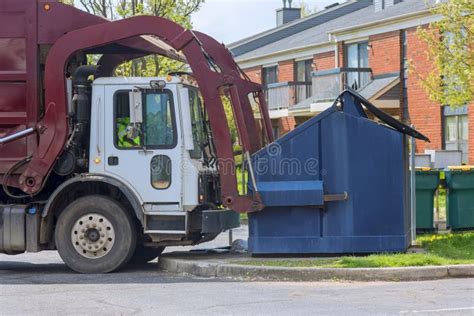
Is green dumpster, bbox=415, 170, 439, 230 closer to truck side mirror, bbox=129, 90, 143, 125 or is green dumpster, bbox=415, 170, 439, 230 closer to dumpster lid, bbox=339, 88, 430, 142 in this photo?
dumpster lid, bbox=339, 88, 430, 142

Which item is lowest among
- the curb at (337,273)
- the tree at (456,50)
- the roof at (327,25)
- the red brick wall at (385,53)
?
the curb at (337,273)

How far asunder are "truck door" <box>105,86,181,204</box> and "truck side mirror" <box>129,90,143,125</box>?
3 centimetres

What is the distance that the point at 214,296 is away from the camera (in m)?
9.62

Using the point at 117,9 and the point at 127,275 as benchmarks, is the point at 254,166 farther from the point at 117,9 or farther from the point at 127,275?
the point at 117,9

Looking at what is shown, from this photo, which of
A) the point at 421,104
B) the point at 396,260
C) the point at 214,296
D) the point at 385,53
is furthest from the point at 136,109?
the point at 385,53

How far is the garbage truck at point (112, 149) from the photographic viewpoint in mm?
11617

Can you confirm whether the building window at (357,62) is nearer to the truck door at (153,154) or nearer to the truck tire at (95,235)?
the truck door at (153,154)

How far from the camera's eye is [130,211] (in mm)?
11836

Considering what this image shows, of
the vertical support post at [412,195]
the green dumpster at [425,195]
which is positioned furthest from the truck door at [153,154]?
the green dumpster at [425,195]

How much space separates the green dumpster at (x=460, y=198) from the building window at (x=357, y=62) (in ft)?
58.7

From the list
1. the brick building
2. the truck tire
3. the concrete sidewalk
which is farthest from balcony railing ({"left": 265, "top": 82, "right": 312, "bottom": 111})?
the concrete sidewalk

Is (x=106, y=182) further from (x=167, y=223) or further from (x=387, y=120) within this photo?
(x=387, y=120)

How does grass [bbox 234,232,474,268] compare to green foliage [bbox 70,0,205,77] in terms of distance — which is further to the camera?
green foliage [bbox 70,0,205,77]

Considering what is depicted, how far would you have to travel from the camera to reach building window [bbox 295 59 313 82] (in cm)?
3800
